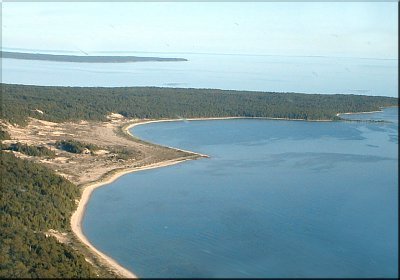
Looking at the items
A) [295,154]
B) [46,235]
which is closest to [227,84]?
[295,154]

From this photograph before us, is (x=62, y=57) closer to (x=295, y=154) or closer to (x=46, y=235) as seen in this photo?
(x=295, y=154)

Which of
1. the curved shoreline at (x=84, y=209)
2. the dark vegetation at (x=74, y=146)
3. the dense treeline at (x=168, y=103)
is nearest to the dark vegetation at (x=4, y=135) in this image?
the dark vegetation at (x=74, y=146)

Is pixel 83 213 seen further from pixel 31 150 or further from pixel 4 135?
pixel 4 135

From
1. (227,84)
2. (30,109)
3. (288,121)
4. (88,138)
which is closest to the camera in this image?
(88,138)

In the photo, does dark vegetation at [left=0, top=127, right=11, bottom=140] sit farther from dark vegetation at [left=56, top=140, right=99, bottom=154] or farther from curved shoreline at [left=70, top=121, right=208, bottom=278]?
curved shoreline at [left=70, top=121, right=208, bottom=278]

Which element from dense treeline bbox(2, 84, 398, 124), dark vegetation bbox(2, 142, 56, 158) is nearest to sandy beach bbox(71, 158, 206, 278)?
dark vegetation bbox(2, 142, 56, 158)
